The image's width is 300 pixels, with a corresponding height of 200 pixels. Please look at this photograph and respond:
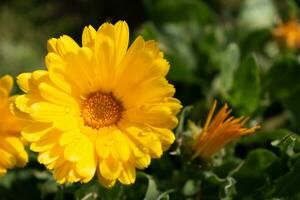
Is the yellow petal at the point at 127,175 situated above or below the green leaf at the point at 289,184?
above

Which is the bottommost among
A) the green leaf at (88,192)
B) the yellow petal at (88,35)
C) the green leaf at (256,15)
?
the green leaf at (88,192)

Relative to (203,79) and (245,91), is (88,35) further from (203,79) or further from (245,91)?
(203,79)

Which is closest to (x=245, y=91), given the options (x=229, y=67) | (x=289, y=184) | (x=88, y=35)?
(x=229, y=67)

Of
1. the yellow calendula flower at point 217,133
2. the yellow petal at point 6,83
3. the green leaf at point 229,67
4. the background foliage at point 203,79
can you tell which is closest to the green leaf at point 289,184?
the background foliage at point 203,79

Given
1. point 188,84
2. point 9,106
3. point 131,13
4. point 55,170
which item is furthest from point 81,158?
point 131,13

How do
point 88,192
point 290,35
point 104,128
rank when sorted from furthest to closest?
1. point 290,35
2. point 88,192
3. point 104,128

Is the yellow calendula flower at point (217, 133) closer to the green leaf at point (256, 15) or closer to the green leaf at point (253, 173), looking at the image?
the green leaf at point (253, 173)
